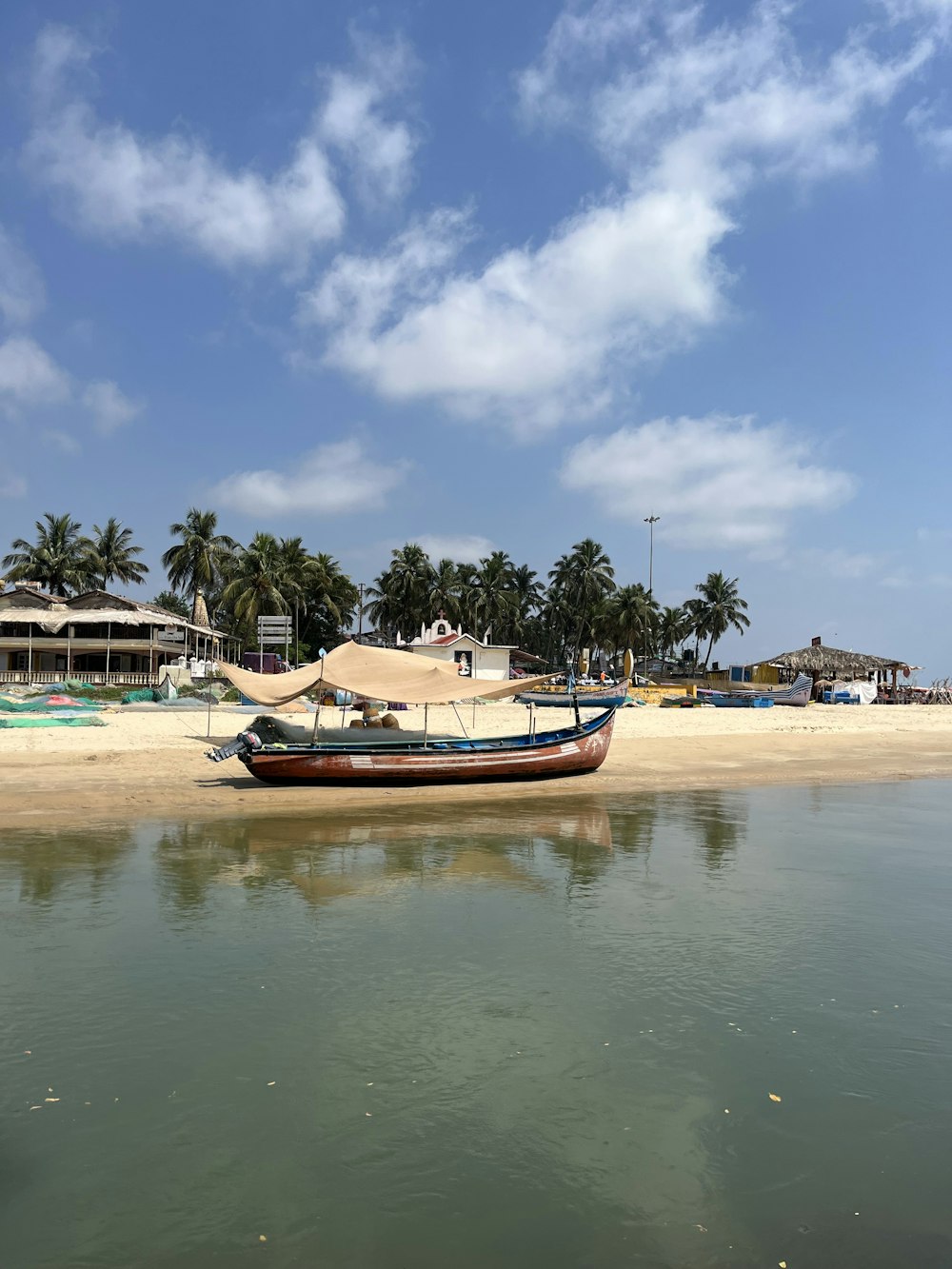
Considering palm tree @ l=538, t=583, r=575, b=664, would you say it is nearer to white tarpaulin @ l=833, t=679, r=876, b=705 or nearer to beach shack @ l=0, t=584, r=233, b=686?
white tarpaulin @ l=833, t=679, r=876, b=705

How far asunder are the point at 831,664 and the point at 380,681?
5635 centimetres

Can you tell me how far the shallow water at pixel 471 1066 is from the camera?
16.6 ft

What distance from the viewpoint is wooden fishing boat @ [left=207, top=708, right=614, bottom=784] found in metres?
19.5

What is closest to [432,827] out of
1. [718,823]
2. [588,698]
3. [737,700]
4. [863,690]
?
[718,823]

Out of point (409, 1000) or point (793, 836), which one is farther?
point (793, 836)

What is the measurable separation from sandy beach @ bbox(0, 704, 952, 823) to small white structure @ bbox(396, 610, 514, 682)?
16720 mm

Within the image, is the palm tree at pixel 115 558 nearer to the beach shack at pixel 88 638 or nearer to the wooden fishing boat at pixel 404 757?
the beach shack at pixel 88 638

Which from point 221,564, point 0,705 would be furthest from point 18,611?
point 0,705

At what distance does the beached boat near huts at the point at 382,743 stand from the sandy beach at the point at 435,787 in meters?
0.52

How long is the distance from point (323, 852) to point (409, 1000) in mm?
6790

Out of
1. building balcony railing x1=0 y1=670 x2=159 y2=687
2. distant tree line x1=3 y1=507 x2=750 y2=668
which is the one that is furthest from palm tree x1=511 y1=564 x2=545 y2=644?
building balcony railing x1=0 y1=670 x2=159 y2=687

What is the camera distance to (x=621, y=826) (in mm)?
17422

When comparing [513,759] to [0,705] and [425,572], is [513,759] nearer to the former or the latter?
[0,705]

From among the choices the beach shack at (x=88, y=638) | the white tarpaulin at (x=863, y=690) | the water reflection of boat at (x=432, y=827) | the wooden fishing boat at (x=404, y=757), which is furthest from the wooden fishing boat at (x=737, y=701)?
the water reflection of boat at (x=432, y=827)
